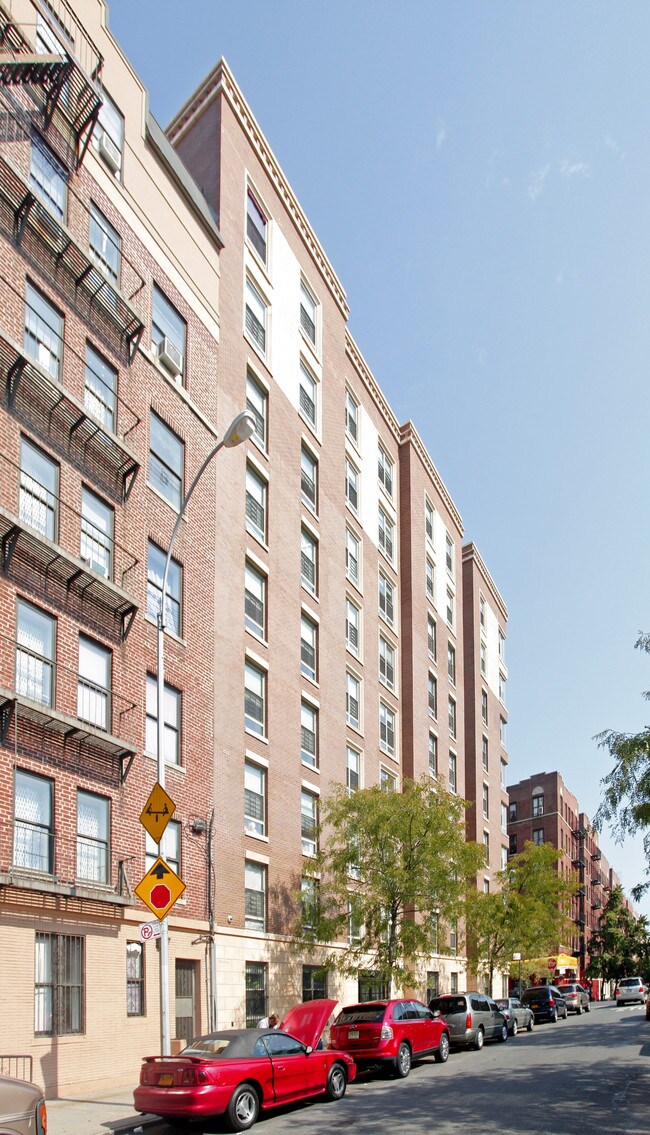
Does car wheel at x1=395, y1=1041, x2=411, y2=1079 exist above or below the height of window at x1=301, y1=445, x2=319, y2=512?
below

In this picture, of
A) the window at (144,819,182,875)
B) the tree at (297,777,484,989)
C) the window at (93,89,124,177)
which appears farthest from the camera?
the tree at (297,777,484,989)

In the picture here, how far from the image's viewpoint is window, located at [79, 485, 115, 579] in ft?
75.9

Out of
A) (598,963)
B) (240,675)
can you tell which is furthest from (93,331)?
(598,963)

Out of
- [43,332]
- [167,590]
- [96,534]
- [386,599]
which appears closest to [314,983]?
[167,590]

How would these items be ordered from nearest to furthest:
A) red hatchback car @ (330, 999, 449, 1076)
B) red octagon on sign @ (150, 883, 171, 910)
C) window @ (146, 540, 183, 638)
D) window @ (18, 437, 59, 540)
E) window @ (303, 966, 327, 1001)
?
red octagon on sign @ (150, 883, 171, 910), window @ (18, 437, 59, 540), red hatchback car @ (330, 999, 449, 1076), window @ (146, 540, 183, 638), window @ (303, 966, 327, 1001)

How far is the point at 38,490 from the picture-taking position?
21.4 meters

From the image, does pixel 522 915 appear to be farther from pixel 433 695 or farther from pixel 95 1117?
pixel 95 1117

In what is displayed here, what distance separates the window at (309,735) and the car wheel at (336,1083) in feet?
50.0

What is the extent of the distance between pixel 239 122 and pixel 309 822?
71.1 ft

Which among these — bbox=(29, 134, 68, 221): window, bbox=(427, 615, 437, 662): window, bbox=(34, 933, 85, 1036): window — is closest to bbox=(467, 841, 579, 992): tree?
bbox=(427, 615, 437, 662): window

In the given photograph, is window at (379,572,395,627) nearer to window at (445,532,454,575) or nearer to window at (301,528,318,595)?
window at (301,528,318,595)

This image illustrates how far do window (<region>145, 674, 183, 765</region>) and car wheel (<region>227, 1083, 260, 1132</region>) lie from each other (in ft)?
29.7

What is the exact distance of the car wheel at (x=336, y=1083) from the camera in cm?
1970

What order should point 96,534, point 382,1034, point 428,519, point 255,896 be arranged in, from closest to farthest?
point 96,534
point 382,1034
point 255,896
point 428,519
